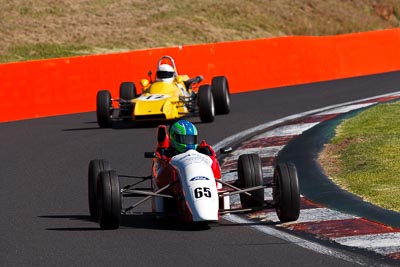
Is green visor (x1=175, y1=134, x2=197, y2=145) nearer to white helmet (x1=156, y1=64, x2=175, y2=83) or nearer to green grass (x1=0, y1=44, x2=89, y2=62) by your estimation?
white helmet (x1=156, y1=64, x2=175, y2=83)

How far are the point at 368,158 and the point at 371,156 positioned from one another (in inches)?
7.3

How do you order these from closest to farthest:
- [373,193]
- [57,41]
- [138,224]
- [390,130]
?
1. [138,224]
2. [373,193]
3. [390,130]
4. [57,41]

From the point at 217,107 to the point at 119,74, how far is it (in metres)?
4.53

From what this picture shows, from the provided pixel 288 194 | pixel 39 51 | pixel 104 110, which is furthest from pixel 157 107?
pixel 39 51

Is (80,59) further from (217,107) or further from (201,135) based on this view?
(201,135)

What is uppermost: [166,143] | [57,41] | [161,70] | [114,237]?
[57,41]

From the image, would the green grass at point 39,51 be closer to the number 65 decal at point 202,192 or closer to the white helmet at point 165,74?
the white helmet at point 165,74

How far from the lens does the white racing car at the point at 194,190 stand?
1084 cm

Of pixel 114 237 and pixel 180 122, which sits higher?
pixel 180 122

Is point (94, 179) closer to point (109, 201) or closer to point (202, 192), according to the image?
point (109, 201)

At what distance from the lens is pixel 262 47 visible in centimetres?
3012

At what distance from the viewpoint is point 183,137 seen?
1184cm

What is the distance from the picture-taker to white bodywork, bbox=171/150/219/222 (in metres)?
10.7

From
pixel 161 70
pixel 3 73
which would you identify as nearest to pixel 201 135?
pixel 161 70
